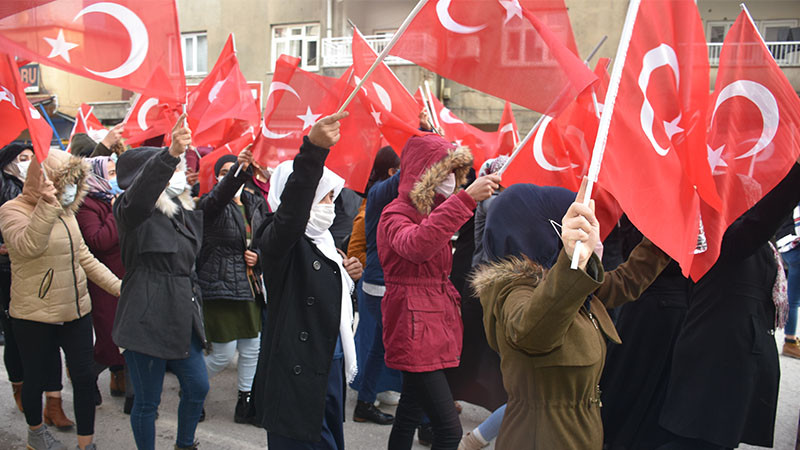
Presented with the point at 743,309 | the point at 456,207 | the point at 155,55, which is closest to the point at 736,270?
the point at 743,309

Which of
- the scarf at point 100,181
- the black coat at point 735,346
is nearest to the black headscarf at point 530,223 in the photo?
the black coat at point 735,346

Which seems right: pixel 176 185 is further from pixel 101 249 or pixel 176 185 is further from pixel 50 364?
pixel 50 364

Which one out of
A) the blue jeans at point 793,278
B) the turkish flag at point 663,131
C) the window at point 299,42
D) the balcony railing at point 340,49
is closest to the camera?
the turkish flag at point 663,131

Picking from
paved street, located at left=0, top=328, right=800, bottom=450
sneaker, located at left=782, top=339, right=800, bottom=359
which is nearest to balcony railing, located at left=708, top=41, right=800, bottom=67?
sneaker, located at left=782, top=339, right=800, bottom=359

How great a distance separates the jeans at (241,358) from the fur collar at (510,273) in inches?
101

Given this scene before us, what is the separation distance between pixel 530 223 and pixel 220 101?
13.3 feet

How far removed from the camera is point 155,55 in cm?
294

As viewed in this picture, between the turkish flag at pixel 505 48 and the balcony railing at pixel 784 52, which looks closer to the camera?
the turkish flag at pixel 505 48

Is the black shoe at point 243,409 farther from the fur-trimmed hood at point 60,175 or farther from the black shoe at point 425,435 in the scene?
the fur-trimmed hood at point 60,175

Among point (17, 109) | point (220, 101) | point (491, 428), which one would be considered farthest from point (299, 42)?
point (491, 428)

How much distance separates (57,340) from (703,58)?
3.93 meters

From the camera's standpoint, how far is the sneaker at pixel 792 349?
6.41 meters

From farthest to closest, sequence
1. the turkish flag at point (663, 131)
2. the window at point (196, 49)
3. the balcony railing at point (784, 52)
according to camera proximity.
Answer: the window at point (196, 49), the balcony railing at point (784, 52), the turkish flag at point (663, 131)

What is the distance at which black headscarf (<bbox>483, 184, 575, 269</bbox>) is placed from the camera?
7.93 feet
